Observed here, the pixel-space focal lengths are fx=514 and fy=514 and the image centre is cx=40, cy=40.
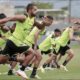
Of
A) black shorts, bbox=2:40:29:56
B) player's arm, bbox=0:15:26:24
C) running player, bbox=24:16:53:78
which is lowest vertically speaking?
running player, bbox=24:16:53:78

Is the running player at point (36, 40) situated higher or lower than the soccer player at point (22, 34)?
lower

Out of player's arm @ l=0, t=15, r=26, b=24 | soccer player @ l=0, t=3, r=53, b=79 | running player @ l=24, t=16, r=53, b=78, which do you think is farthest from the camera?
running player @ l=24, t=16, r=53, b=78

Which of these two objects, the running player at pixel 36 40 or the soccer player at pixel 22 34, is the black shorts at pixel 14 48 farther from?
the running player at pixel 36 40

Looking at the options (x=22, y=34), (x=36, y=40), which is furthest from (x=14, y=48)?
(x=36, y=40)

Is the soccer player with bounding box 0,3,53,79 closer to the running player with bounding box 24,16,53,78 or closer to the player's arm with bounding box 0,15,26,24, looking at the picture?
the player's arm with bounding box 0,15,26,24

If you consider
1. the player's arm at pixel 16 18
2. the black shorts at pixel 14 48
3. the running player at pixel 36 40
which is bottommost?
the running player at pixel 36 40

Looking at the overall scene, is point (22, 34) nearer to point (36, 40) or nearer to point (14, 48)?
point (14, 48)

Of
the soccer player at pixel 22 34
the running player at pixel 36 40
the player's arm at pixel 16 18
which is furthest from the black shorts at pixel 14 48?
the running player at pixel 36 40

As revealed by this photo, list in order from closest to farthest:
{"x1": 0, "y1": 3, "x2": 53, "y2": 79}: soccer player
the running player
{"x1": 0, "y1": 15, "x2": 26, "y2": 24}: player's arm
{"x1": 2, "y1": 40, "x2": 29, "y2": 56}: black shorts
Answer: {"x1": 0, "y1": 15, "x2": 26, "y2": 24}: player's arm < {"x1": 0, "y1": 3, "x2": 53, "y2": 79}: soccer player < {"x1": 2, "y1": 40, "x2": 29, "y2": 56}: black shorts < the running player

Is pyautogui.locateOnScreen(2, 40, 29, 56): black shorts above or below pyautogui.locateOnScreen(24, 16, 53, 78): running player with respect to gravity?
above

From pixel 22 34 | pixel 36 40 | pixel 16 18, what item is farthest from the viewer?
pixel 36 40

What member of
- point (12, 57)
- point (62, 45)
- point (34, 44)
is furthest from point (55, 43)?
point (12, 57)

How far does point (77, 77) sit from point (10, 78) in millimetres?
1967

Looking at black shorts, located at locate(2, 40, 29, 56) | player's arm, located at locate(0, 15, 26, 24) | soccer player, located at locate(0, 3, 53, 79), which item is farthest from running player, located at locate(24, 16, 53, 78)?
player's arm, located at locate(0, 15, 26, 24)
